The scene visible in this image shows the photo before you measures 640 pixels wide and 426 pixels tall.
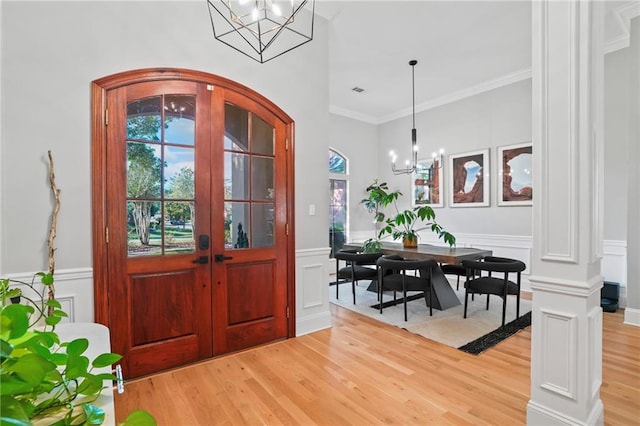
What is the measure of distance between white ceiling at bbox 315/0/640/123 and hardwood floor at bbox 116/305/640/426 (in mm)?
3488

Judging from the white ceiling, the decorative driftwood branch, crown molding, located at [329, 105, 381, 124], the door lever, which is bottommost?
the door lever

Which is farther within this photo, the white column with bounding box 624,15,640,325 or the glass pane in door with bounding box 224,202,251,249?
the white column with bounding box 624,15,640,325

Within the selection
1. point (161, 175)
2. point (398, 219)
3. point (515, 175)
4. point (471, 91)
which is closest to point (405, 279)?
point (398, 219)

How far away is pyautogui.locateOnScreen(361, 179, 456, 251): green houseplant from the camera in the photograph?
4.82m

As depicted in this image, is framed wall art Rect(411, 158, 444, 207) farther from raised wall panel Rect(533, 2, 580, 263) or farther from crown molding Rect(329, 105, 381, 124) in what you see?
raised wall panel Rect(533, 2, 580, 263)

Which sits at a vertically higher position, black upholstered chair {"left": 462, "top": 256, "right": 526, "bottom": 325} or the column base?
black upholstered chair {"left": 462, "top": 256, "right": 526, "bottom": 325}

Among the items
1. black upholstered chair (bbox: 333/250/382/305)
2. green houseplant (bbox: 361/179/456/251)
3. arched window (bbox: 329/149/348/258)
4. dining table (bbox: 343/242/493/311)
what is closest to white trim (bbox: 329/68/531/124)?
arched window (bbox: 329/149/348/258)

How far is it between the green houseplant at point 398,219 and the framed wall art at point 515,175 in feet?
3.56

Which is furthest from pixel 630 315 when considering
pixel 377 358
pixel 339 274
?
pixel 339 274

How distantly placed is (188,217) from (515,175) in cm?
490

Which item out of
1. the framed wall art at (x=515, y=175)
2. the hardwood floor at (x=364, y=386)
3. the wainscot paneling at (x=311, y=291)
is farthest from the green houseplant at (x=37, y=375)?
the framed wall art at (x=515, y=175)

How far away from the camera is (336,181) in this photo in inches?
267

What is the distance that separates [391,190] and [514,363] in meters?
4.77

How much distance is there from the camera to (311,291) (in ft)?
11.5
